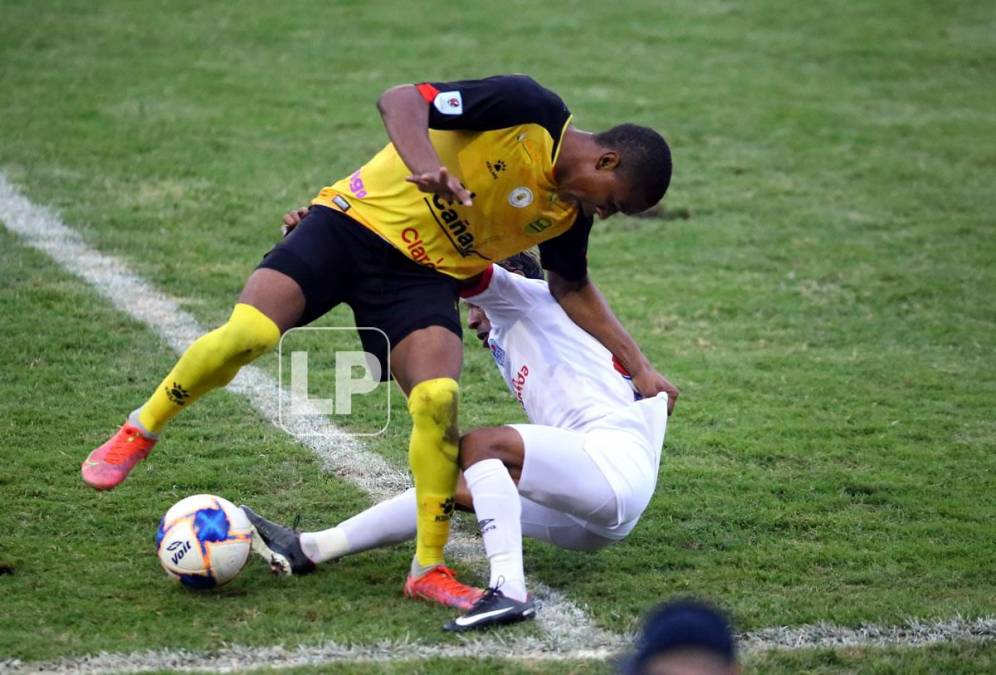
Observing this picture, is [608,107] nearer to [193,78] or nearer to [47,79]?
[193,78]

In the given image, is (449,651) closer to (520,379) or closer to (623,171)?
(520,379)

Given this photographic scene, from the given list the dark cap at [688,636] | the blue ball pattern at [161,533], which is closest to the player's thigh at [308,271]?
the blue ball pattern at [161,533]

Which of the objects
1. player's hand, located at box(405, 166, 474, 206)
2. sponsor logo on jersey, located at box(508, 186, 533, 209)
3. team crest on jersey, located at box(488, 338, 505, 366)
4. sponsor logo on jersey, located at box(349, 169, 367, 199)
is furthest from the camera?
team crest on jersey, located at box(488, 338, 505, 366)

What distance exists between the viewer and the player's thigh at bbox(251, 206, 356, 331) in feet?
17.0

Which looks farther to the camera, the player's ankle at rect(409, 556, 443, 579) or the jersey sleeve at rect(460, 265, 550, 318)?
the jersey sleeve at rect(460, 265, 550, 318)

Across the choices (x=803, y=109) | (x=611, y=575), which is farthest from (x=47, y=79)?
(x=611, y=575)

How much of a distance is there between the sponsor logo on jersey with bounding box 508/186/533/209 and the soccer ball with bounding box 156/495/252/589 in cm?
160

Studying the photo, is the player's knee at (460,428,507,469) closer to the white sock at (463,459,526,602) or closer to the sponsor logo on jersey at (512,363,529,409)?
the white sock at (463,459,526,602)

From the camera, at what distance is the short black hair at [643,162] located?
5160 millimetres

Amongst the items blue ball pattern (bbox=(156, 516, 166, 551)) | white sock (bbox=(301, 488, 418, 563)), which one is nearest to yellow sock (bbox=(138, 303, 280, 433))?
blue ball pattern (bbox=(156, 516, 166, 551))

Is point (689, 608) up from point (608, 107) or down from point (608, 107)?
up

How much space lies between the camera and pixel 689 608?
274 centimetres

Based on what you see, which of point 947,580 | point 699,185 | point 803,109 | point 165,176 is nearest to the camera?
point 947,580

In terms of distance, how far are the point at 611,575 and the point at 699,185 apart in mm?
6644
